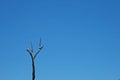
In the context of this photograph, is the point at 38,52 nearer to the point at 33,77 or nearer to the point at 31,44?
the point at 31,44

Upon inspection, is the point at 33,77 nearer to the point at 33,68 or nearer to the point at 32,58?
the point at 33,68

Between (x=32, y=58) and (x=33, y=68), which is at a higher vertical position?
(x=32, y=58)

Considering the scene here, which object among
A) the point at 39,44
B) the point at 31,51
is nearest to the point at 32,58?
the point at 31,51

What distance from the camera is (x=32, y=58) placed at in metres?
15.7

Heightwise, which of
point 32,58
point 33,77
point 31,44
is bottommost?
point 33,77

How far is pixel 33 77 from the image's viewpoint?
50.2ft

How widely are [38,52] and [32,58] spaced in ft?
2.71

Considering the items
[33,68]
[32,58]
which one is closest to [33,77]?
[33,68]

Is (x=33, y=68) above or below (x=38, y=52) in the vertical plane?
below

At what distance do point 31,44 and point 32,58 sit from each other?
1504mm

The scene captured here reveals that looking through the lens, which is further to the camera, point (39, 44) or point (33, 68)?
point (39, 44)

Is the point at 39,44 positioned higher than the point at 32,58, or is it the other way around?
the point at 39,44

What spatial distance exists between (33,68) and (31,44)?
8.12 feet

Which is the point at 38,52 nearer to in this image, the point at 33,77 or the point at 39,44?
the point at 39,44
